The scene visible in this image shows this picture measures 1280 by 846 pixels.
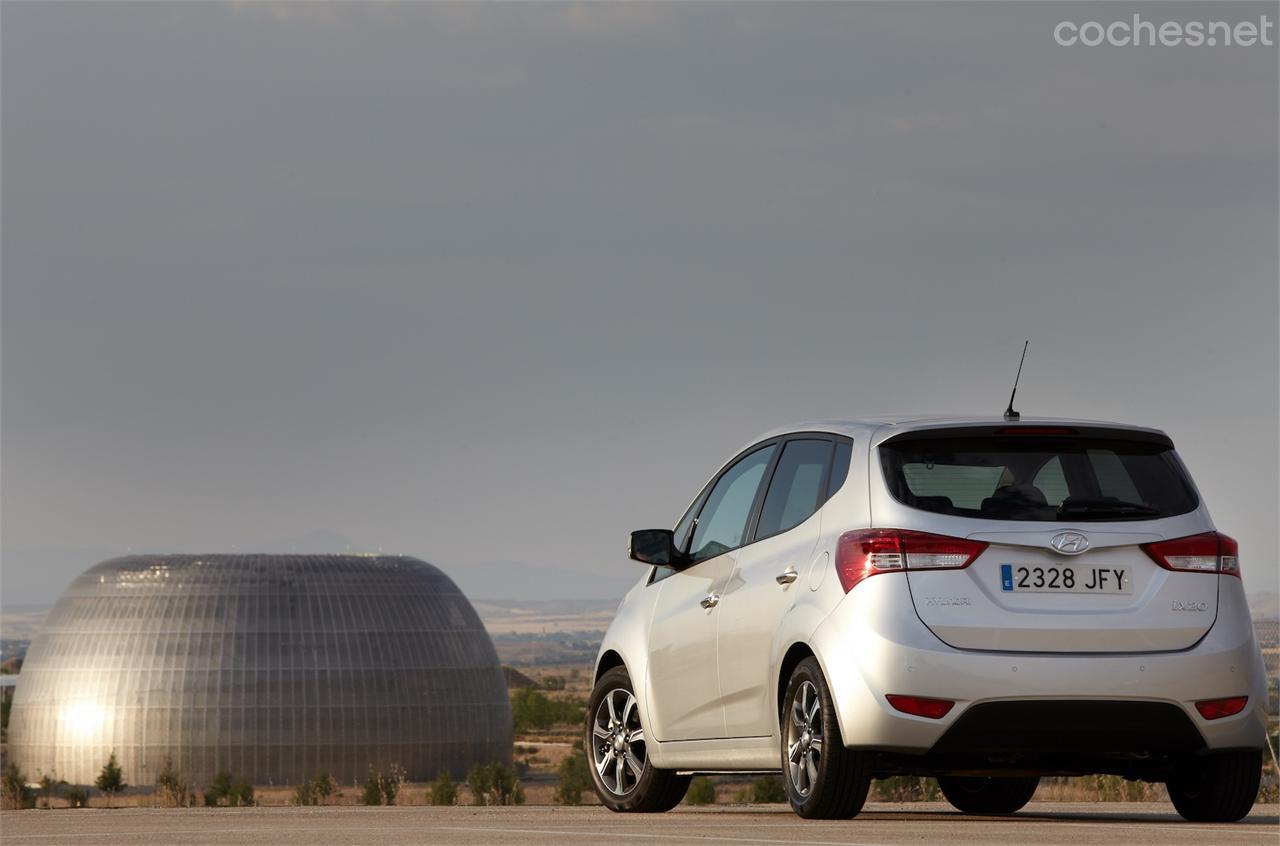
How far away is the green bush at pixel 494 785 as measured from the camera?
73412 mm

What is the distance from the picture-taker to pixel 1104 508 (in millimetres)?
9984

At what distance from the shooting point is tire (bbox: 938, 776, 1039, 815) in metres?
12.9

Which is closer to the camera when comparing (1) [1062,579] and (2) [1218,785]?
(1) [1062,579]

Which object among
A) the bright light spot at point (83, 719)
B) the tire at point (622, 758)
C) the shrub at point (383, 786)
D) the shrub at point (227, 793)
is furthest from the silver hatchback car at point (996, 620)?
the bright light spot at point (83, 719)

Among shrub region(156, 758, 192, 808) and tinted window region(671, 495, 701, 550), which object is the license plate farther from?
shrub region(156, 758, 192, 808)

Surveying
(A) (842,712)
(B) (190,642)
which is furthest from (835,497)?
Result: (B) (190,642)

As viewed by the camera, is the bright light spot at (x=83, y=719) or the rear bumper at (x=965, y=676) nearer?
the rear bumper at (x=965, y=676)

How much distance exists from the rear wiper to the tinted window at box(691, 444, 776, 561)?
203cm

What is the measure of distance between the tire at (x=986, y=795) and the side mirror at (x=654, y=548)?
227 cm

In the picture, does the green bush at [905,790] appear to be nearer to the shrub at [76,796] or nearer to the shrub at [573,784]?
the shrub at [573,784]

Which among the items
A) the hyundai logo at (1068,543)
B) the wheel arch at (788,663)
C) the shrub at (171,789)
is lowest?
the shrub at (171,789)

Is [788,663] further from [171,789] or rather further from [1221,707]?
[171,789]

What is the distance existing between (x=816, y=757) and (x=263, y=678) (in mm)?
93386

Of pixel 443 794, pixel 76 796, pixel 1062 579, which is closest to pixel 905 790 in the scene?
pixel 1062 579
